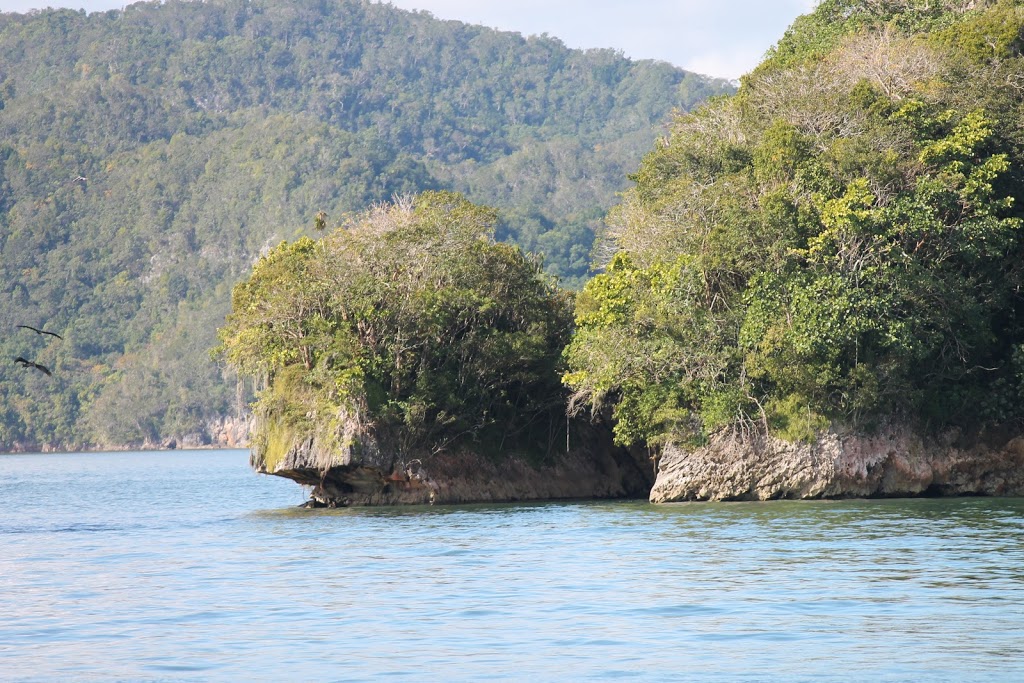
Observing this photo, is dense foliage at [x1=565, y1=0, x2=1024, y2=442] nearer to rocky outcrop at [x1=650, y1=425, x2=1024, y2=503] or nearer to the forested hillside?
rocky outcrop at [x1=650, y1=425, x2=1024, y2=503]

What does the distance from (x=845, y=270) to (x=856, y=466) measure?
195 inches

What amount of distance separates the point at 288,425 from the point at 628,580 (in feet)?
57.1

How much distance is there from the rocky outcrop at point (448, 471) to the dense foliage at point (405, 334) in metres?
0.45

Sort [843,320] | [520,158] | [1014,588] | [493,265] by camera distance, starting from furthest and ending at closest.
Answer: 1. [520,158]
2. [493,265]
3. [843,320]
4. [1014,588]

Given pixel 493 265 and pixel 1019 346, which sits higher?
pixel 493 265

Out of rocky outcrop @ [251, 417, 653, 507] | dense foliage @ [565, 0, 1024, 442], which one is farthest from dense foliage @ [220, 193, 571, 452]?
dense foliage @ [565, 0, 1024, 442]

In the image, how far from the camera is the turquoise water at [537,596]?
50.6ft

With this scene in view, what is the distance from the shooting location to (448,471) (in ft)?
128

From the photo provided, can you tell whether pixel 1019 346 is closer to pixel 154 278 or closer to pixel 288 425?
pixel 288 425

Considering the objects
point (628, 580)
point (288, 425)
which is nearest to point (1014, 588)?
point (628, 580)

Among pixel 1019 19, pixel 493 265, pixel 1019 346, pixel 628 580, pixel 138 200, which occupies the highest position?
pixel 138 200

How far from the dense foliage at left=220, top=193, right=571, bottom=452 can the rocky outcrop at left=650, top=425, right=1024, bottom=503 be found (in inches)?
224

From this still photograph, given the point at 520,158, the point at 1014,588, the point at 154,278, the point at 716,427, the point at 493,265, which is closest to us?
the point at 1014,588

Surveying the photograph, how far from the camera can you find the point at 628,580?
2186 centimetres
